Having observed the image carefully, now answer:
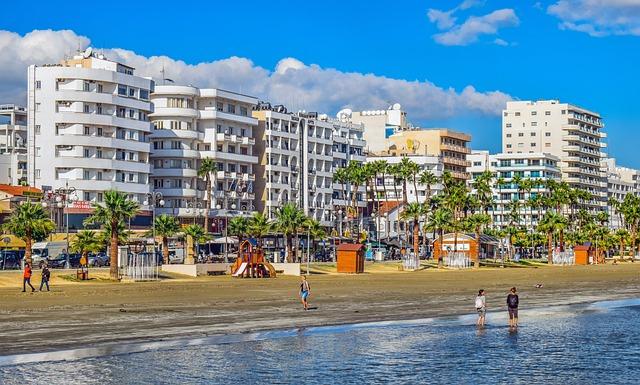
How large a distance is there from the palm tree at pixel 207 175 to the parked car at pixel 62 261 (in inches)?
1333

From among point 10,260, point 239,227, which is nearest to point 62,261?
point 10,260

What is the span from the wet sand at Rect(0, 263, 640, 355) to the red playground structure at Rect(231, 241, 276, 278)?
200 cm

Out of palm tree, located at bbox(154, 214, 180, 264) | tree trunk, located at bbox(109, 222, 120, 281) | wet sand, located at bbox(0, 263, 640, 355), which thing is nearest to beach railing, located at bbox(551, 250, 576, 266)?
wet sand, located at bbox(0, 263, 640, 355)

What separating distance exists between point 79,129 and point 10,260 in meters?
28.8

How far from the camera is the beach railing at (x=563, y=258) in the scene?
478ft

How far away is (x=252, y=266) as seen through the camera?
85188mm

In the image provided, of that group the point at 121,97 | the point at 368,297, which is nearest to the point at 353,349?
the point at 368,297

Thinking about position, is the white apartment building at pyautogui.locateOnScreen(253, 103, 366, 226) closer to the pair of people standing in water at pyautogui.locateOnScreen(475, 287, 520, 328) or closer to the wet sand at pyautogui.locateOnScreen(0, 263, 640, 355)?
the wet sand at pyautogui.locateOnScreen(0, 263, 640, 355)

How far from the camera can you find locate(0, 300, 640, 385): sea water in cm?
2872

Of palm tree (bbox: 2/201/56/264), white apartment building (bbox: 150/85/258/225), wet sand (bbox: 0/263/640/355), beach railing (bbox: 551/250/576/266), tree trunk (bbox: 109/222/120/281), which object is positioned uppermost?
white apartment building (bbox: 150/85/258/225)

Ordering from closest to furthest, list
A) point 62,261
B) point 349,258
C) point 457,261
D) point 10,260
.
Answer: point 62,261 < point 10,260 < point 349,258 < point 457,261

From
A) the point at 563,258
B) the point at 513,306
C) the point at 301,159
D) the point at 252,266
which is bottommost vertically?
the point at 513,306

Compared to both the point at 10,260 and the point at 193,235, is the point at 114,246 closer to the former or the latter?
the point at 193,235

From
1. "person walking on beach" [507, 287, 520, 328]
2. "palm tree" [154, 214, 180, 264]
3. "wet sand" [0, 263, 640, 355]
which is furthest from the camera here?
"palm tree" [154, 214, 180, 264]
